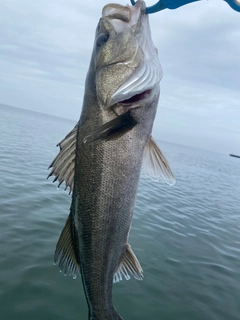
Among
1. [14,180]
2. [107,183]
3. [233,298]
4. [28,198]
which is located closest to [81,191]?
[107,183]

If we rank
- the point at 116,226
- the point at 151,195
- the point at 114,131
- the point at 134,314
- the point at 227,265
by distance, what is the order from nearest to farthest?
1. the point at 114,131
2. the point at 116,226
3. the point at 134,314
4. the point at 227,265
5. the point at 151,195

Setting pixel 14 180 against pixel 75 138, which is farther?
pixel 14 180

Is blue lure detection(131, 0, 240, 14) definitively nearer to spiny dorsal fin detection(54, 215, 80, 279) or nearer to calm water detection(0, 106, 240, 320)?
spiny dorsal fin detection(54, 215, 80, 279)

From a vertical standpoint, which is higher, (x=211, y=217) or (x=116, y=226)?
(x=116, y=226)

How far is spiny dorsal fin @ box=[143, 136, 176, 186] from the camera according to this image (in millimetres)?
2305

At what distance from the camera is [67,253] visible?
232cm

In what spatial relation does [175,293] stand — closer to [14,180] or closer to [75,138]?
[75,138]

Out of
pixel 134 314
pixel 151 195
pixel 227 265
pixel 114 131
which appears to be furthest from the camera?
pixel 151 195

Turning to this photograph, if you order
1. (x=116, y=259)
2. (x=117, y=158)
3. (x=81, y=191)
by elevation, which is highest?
(x=117, y=158)

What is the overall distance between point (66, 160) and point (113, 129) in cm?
54

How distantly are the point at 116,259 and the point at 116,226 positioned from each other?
1.17 feet

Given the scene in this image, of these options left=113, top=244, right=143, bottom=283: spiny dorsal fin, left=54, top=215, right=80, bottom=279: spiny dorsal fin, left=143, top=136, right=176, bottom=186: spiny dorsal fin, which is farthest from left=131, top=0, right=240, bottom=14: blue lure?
left=113, top=244, right=143, bottom=283: spiny dorsal fin

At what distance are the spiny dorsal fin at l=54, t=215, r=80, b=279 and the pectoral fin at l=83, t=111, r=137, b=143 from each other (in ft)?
2.56

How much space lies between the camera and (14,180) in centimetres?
1191
